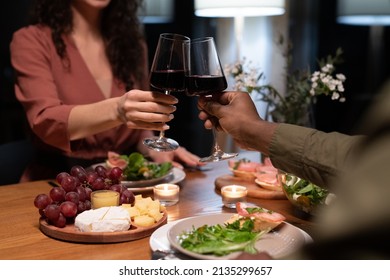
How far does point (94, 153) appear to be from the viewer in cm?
220

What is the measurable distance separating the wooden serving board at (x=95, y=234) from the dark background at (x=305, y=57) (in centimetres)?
222

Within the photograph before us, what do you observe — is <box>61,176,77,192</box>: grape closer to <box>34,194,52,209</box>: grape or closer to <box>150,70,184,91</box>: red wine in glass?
<box>34,194,52,209</box>: grape

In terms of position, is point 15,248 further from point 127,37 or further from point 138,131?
point 127,37

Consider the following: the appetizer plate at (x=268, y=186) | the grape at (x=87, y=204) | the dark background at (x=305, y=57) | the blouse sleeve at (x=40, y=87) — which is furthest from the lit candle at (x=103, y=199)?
the dark background at (x=305, y=57)

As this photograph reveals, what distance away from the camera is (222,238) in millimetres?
1095

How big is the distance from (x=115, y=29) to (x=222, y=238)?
1.48m

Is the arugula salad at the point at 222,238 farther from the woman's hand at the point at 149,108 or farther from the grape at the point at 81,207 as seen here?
the woman's hand at the point at 149,108

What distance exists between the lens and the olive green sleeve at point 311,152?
1065 mm

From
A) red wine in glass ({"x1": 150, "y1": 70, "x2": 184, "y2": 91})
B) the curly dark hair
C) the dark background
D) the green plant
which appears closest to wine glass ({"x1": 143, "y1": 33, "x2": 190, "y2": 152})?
red wine in glass ({"x1": 150, "y1": 70, "x2": 184, "y2": 91})

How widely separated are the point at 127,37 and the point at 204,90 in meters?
1.08

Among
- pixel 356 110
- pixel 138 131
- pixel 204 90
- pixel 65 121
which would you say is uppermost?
pixel 204 90

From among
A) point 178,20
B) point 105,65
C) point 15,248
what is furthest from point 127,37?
point 178,20

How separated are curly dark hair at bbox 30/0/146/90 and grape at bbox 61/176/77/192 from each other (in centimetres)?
99

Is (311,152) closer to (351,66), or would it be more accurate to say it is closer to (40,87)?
(40,87)
